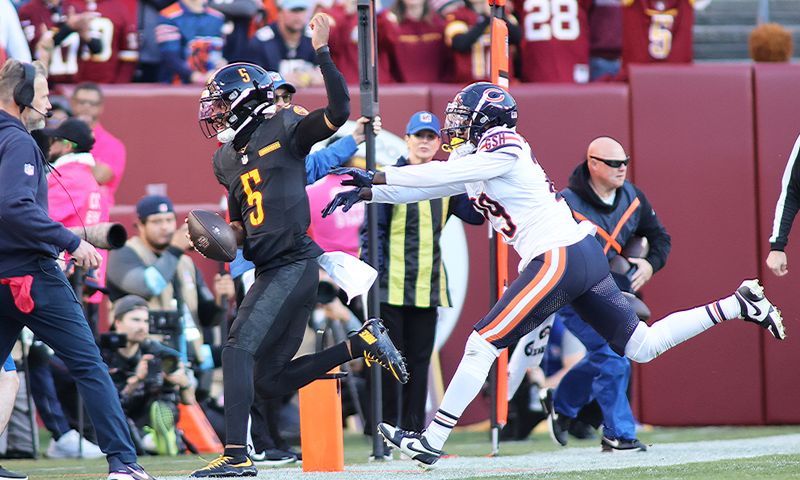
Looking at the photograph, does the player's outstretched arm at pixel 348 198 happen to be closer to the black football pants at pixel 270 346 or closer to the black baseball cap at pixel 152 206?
the black football pants at pixel 270 346

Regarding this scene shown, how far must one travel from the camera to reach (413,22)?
11.1 meters

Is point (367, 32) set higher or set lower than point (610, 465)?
higher

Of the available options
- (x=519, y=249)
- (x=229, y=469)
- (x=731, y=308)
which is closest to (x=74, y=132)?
(x=229, y=469)

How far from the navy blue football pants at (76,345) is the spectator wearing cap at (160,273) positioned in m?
3.24

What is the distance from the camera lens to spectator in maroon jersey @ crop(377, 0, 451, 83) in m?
11.0

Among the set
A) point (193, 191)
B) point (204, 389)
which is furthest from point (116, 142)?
point (204, 389)

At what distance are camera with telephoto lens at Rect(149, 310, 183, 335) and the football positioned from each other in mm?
2758

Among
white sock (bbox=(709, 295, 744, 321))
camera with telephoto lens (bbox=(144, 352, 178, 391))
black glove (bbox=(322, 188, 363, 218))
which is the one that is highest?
black glove (bbox=(322, 188, 363, 218))

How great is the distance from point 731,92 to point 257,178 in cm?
507

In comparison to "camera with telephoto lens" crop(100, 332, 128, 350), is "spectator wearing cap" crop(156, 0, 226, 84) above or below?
above

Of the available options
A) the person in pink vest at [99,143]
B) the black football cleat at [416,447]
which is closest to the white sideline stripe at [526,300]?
the black football cleat at [416,447]

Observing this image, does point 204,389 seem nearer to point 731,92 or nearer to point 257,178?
point 257,178

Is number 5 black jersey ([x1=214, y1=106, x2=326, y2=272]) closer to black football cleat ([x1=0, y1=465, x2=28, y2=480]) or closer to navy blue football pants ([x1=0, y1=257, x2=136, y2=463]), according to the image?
navy blue football pants ([x1=0, y1=257, x2=136, y2=463])

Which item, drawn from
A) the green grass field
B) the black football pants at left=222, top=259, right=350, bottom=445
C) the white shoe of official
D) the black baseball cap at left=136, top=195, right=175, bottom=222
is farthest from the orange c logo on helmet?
the white shoe of official
